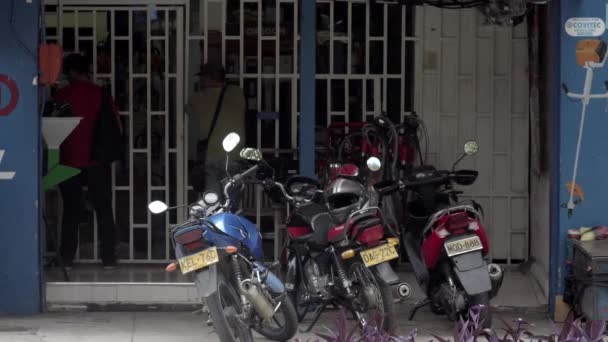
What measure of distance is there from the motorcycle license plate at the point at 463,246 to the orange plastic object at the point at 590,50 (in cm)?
165

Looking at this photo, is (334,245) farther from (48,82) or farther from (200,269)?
(48,82)

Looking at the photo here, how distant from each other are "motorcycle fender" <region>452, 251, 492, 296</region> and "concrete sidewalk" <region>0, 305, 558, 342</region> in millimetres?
511

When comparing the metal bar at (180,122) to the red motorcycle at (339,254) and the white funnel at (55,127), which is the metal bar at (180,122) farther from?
the red motorcycle at (339,254)

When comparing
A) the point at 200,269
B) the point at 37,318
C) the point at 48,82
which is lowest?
the point at 37,318

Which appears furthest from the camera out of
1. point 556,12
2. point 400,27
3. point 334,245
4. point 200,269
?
point 400,27

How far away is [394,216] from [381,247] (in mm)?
1803

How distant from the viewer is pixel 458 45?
10680 millimetres

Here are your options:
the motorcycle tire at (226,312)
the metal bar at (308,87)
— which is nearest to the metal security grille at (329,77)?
the metal bar at (308,87)

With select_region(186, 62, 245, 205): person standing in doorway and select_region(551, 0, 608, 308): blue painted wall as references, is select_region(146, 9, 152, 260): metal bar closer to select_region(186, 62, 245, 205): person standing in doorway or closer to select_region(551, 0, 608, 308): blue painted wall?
select_region(186, 62, 245, 205): person standing in doorway

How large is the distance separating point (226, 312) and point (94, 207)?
329 centimetres

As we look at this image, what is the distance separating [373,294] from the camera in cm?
799

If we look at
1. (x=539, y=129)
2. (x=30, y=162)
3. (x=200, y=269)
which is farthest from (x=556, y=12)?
(x=30, y=162)

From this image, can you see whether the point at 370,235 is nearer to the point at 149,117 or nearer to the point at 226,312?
the point at 226,312

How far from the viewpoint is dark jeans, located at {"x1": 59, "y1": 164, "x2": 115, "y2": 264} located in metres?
10.5
